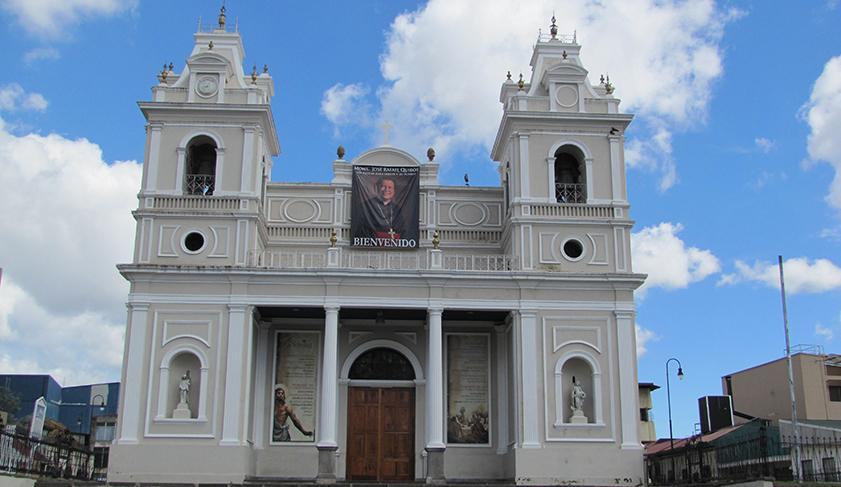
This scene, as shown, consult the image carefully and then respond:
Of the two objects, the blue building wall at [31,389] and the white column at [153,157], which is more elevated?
the white column at [153,157]

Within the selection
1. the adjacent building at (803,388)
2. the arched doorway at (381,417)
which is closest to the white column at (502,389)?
the arched doorway at (381,417)

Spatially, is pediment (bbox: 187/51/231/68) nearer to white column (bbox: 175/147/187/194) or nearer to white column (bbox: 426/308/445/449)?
white column (bbox: 175/147/187/194)

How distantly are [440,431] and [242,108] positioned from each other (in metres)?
12.5

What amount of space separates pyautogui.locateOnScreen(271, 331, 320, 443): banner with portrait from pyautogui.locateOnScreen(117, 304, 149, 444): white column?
4.67 metres

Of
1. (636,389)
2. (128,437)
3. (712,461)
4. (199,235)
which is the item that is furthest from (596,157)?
(128,437)

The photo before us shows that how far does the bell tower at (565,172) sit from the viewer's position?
3067 centimetres

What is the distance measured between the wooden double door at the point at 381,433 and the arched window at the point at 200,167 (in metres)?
8.52

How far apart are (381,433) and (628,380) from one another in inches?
330

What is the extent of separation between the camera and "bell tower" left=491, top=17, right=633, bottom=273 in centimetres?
3067

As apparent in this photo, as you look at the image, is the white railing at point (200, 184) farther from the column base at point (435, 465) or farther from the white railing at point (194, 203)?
the column base at point (435, 465)

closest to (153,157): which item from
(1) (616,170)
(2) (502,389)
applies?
(2) (502,389)

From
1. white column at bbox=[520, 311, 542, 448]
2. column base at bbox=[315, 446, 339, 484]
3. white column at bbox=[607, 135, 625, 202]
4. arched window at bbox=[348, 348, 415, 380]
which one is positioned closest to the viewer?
column base at bbox=[315, 446, 339, 484]

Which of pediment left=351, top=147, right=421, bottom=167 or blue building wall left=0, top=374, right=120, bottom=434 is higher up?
pediment left=351, top=147, right=421, bottom=167

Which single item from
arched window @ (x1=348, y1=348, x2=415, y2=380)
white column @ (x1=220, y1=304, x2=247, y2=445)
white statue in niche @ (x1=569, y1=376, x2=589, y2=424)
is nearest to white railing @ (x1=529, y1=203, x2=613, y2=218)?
white statue in niche @ (x1=569, y1=376, x2=589, y2=424)
